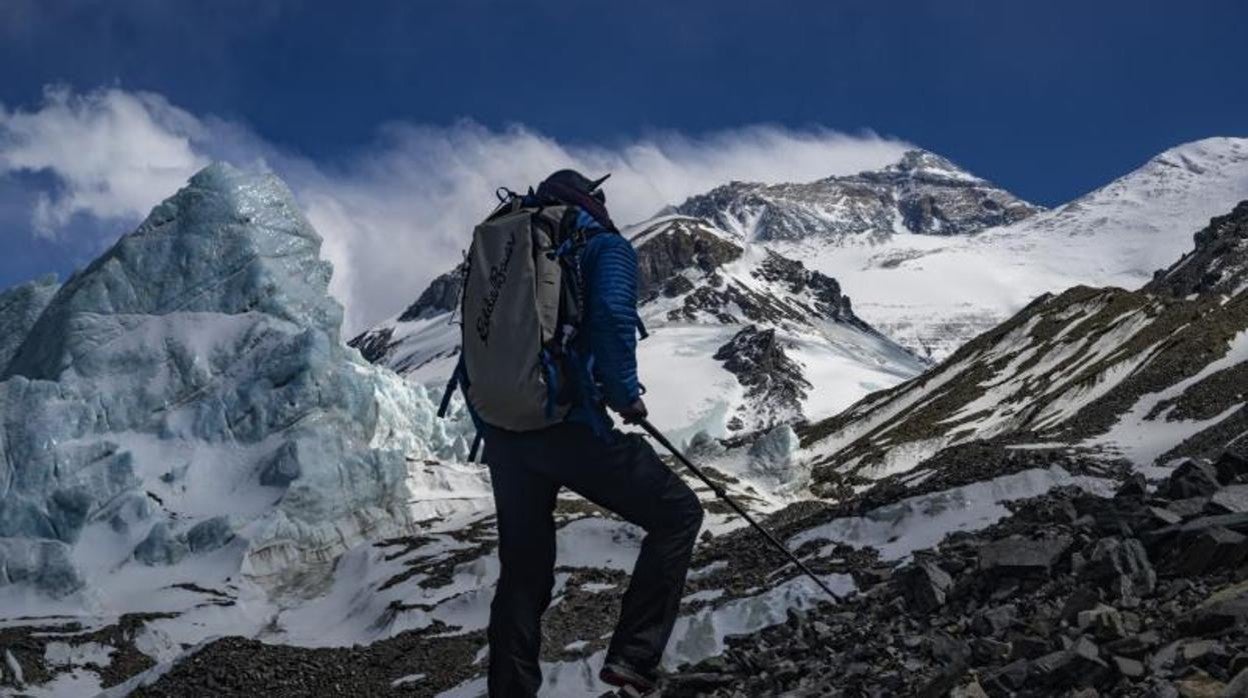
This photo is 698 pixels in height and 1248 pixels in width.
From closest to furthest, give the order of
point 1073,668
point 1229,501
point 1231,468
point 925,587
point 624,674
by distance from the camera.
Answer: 1. point 1073,668
2. point 624,674
3. point 1229,501
4. point 925,587
5. point 1231,468

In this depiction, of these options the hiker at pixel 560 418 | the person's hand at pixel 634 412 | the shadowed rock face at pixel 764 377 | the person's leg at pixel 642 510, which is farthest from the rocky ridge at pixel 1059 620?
the shadowed rock face at pixel 764 377

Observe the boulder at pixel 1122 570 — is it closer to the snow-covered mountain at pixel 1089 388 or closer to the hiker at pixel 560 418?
the hiker at pixel 560 418

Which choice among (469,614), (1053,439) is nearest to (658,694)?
(469,614)

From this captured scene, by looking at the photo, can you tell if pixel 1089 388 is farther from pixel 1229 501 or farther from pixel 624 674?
pixel 624 674

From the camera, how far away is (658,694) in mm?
7664

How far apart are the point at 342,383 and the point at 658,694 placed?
154ft

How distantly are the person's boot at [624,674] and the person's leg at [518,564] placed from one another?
41 cm

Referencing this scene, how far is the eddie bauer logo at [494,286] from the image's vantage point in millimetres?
6875

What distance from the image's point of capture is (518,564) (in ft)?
22.8

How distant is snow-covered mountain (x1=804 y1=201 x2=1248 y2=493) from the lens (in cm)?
3906

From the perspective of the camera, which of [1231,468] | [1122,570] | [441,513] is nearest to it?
[1122,570]

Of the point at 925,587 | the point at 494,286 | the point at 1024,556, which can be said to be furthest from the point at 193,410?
the point at 494,286

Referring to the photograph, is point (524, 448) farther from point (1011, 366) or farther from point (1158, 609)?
point (1011, 366)

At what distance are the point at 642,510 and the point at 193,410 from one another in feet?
153
